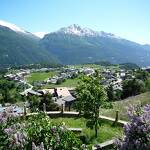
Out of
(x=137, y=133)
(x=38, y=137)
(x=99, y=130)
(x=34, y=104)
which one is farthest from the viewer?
(x=34, y=104)

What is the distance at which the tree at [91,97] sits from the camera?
80.4 ft

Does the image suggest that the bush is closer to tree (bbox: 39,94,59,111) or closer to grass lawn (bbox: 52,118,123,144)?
grass lawn (bbox: 52,118,123,144)

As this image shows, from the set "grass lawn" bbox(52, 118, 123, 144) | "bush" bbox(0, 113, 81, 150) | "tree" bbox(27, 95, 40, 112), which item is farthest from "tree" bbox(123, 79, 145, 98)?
"bush" bbox(0, 113, 81, 150)

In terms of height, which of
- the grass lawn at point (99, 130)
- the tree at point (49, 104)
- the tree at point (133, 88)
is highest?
the grass lawn at point (99, 130)

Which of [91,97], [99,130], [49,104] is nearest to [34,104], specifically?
[49,104]

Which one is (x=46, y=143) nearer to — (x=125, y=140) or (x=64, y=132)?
(x=64, y=132)

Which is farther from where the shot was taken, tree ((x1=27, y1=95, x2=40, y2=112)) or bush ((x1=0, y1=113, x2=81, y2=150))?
tree ((x1=27, y1=95, x2=40, y2=112))

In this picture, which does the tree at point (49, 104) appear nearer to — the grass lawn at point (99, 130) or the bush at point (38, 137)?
the grass lawn at point (99, 130)

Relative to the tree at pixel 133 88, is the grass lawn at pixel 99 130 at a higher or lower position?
higher

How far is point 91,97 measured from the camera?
959 inches

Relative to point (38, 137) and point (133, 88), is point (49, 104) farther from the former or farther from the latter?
point (133, 88)

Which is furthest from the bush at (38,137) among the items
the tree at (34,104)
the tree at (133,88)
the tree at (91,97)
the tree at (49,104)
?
the tree at (133,88)

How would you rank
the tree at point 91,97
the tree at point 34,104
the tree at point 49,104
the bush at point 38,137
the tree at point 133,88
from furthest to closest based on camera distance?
the tree at point 133,88
the tree at point 49,104
the tree at point 91,97
the tree at point 34,104
the bush at point 38,137

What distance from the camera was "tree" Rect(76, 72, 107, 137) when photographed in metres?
24.5
